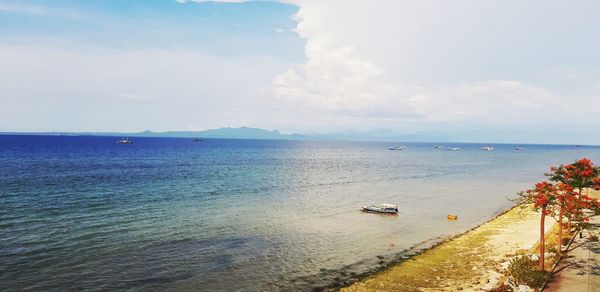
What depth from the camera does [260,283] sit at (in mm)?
30953

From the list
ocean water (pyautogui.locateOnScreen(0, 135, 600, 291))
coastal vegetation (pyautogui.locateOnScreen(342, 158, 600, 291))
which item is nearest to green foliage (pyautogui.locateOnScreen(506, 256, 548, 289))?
coastal vegetation (pyautogui.locateOnScreen(342, 158, 600, 291))

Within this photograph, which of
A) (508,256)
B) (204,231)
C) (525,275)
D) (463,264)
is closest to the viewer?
(525,275)

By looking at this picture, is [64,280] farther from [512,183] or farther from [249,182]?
[512,183]

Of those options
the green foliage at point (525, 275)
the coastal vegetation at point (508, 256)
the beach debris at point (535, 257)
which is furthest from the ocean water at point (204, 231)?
the beach debris at point (535, 257)

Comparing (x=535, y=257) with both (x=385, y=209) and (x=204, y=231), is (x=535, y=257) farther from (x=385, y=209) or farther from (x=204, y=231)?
(x=204, y=231)

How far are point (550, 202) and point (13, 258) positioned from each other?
139 ft

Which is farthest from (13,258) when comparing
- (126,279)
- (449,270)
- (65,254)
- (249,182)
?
(249,182)

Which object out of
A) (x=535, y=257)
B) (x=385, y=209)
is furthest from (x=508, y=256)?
(x=385, y=209)

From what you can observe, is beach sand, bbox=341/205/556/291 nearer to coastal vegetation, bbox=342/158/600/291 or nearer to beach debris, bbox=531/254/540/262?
coastal vegetation, bbox=342/158/600/291

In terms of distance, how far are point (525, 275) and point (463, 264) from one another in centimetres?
879

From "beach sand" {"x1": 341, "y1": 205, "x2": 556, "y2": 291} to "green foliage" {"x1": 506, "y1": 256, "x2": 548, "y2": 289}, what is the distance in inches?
50.2

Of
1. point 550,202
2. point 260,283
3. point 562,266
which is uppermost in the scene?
point 550,202

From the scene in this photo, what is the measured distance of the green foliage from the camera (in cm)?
2527

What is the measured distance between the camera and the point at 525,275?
26.0 m
